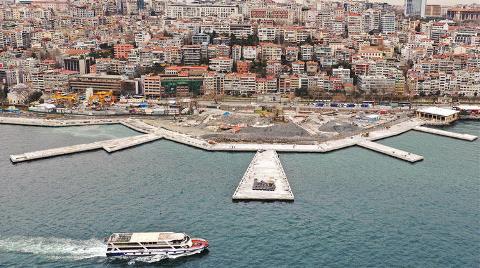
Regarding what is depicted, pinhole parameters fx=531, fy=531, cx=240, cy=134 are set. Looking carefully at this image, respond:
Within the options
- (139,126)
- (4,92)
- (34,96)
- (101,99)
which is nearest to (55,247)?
(139,126)

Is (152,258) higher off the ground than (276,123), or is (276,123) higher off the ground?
(276,123)

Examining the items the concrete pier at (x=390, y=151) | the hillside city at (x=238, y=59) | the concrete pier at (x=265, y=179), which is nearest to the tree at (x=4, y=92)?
the hillside city at (x=238, y=59)

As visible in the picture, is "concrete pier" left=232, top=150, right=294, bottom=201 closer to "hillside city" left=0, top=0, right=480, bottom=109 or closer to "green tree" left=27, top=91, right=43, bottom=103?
"hillside city" left=0, top=0, right=480, bottom=109

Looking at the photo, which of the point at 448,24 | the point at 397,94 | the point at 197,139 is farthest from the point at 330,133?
the point at 448,24

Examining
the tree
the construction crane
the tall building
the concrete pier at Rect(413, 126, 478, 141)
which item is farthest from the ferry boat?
the tall building

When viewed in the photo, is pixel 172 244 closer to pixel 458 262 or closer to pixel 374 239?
pixel 374 239

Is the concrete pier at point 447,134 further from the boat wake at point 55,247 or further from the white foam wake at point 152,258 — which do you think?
the boat wake at point 55,247

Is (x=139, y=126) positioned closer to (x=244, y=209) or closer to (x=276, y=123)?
(x=276, y=123)
